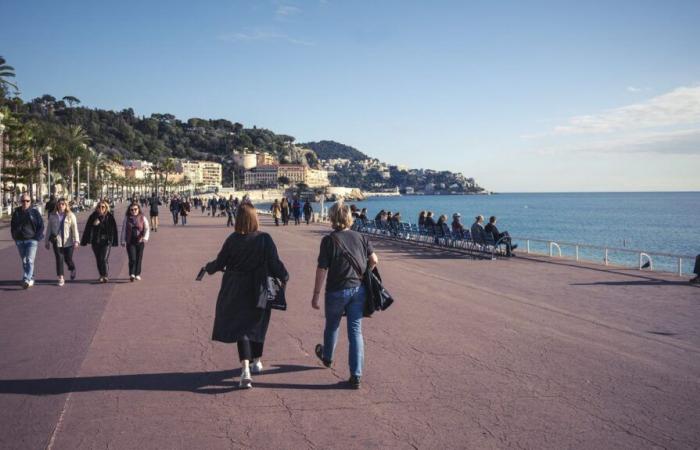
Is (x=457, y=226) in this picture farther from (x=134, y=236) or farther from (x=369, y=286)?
(x=369, y=286)

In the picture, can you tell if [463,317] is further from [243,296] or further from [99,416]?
[99,416]

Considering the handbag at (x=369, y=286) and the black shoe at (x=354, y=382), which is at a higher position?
the handbag at (x=369, y=286)

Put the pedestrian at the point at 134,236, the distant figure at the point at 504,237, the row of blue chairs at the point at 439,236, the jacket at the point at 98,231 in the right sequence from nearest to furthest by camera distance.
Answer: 1. the jacket at the point at 98,231
2. the pedestrian at the point at 134,236
3. the distant figure at the point at 504,237
4. the row of blue chairs at the point at 439,236

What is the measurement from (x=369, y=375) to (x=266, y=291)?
4.32ft

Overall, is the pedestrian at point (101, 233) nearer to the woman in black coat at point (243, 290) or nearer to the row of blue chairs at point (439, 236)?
the woman in black coat at point (243, 290)

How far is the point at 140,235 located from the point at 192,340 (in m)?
5.09

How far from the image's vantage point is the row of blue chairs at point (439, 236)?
60.1 ft

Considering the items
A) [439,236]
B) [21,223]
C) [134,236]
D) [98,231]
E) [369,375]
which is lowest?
[369,375]

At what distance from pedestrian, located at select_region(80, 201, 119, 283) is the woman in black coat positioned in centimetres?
671

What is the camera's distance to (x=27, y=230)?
414 inches

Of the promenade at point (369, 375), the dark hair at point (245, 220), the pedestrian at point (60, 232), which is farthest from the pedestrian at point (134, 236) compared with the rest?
the dark hair at point (245, 220)

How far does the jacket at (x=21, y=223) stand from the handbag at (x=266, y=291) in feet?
22.3

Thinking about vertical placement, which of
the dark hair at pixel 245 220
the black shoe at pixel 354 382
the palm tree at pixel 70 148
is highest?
the palm tree at pixel 70 148

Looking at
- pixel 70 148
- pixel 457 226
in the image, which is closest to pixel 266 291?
pixel 457 226
